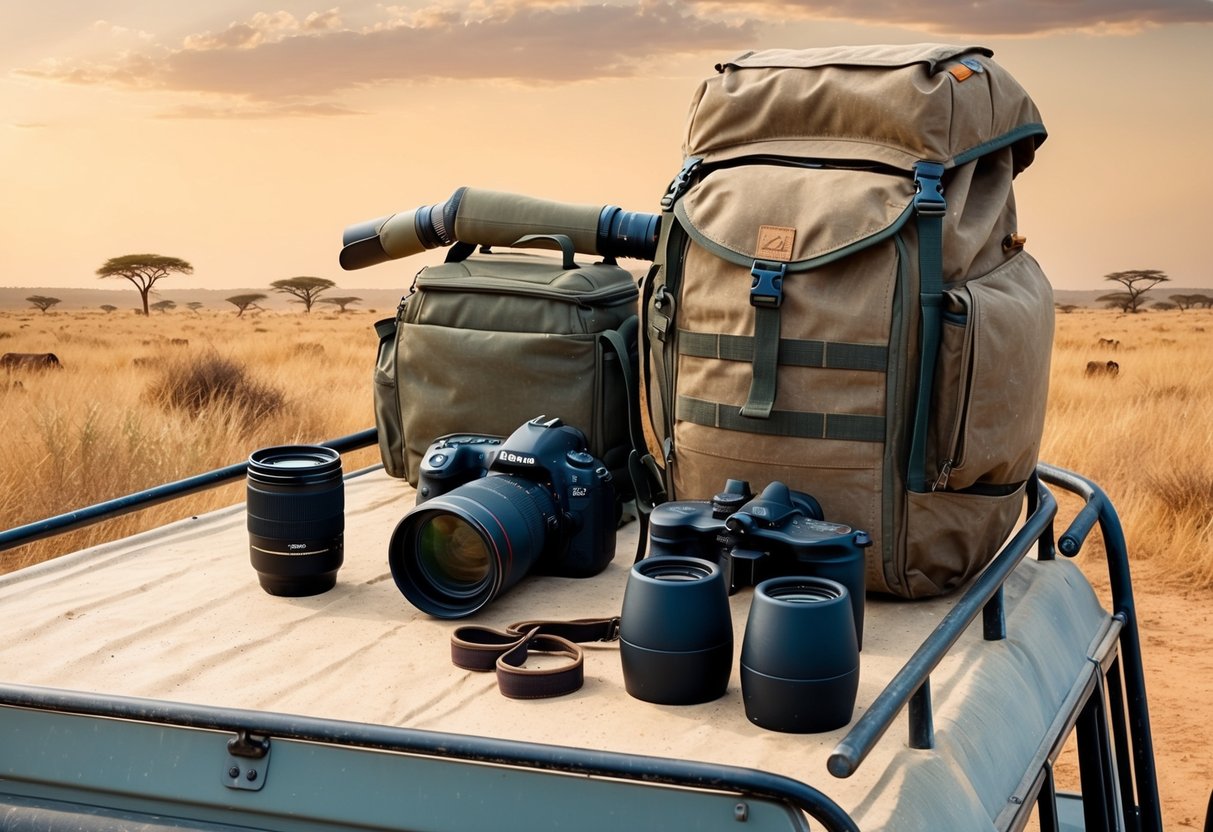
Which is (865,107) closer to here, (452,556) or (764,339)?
(764,339)

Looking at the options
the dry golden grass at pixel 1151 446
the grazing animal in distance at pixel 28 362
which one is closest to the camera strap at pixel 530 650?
the dry golden grass at pixel 1151 446

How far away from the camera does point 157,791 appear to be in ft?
6.24

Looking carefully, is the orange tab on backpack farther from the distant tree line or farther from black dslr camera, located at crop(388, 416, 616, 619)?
the distant tree line

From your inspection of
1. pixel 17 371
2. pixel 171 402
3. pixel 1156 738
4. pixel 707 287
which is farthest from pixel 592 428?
pixel 17 371

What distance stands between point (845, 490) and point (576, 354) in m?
0.79

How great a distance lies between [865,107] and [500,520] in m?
1.06

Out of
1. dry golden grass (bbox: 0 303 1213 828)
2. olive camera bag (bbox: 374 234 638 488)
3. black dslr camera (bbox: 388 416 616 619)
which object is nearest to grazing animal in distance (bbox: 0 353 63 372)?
dry golden grass (bbox: 0 303 1213 828)

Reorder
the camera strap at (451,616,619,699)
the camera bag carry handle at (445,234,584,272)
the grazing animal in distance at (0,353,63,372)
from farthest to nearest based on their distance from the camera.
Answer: the grazing animal in distance at (0,353,63,372) < the camera bag carry handle at (445,234,584,272) < the camera strap at (451,616,619,699)

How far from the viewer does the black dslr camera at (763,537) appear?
2242 millimetres

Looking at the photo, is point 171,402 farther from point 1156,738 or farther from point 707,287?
point 707,287

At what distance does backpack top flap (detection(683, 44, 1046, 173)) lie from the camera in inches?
99.1

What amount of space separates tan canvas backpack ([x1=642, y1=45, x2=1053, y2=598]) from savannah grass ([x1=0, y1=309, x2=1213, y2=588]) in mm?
3043

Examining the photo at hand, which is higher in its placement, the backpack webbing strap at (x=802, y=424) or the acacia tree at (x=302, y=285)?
the backpack webbing strap at (x=802, y=424)

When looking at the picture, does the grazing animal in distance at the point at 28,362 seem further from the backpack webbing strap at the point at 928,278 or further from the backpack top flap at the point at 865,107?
the backpack webbing strap at the point at 928,278
